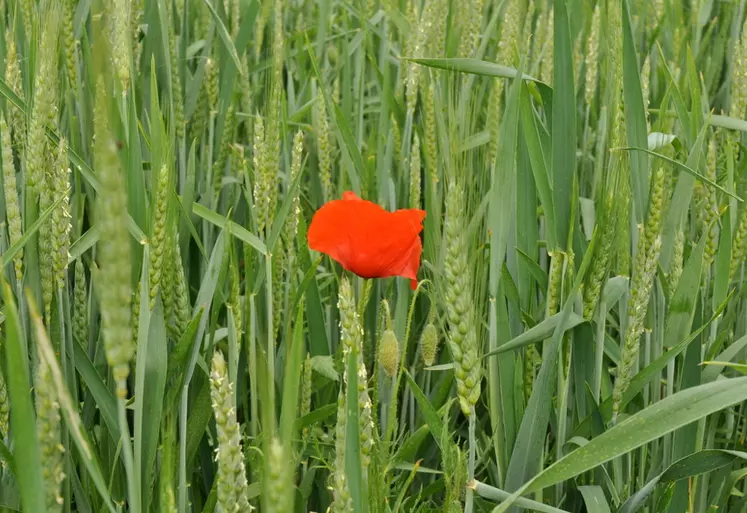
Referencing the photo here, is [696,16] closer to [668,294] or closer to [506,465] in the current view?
[668,294]

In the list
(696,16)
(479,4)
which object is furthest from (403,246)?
(696,16)

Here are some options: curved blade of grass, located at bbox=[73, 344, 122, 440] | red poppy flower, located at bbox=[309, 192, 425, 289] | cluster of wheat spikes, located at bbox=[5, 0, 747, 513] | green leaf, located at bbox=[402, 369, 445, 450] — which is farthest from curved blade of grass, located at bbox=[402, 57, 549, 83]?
curved blade of grass, located at bbox=[73, 344, 122, 440]

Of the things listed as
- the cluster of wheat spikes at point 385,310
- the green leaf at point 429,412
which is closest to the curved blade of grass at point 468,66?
Answer: the cluster of wheat spikes at point 385,310

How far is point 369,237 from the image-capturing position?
809 mm

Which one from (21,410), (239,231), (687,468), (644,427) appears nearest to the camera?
(21,410)

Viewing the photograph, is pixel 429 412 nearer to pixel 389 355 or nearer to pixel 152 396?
pixel 389 355

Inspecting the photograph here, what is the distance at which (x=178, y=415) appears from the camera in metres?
0.82

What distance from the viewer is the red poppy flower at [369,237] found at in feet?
2.68

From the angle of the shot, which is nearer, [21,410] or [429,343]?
[21,410]

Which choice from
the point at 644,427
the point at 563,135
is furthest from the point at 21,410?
the point at 563,135

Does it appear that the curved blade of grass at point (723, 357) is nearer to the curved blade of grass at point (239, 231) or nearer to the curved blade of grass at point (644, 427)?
the curved blade of grass at point (644, 427)

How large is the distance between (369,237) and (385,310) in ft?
0.31

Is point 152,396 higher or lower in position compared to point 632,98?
lower

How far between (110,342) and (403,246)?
1.51 feet
